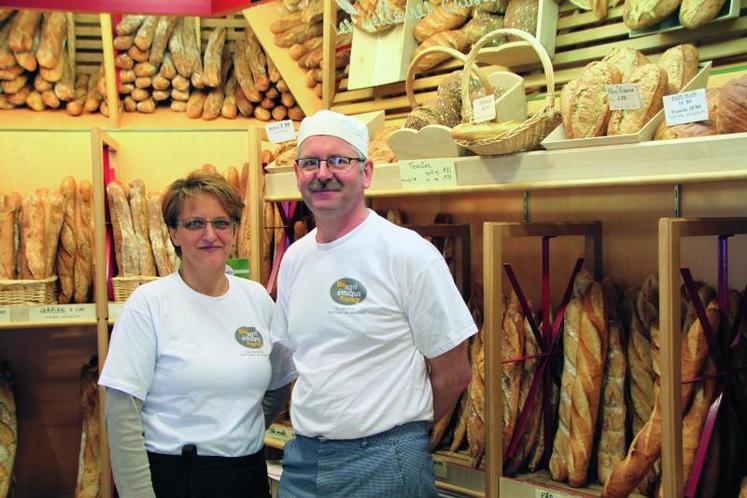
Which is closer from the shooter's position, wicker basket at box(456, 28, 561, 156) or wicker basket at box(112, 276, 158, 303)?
wicker basket at box(456, 28, 561, 156)

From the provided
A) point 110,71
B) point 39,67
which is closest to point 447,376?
point 110,71

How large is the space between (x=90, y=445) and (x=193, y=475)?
135 centimetres

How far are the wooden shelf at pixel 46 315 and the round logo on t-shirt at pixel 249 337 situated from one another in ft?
3.55

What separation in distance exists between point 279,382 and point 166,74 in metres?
1.95

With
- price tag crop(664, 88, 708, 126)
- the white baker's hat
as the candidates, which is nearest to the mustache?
the white baker's hat

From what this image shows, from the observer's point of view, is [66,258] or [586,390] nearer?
[586,390]

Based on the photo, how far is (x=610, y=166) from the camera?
1854mm

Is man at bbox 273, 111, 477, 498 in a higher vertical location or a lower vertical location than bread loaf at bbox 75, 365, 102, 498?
higher

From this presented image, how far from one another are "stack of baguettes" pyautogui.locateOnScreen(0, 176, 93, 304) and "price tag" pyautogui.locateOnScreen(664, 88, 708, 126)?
218cm

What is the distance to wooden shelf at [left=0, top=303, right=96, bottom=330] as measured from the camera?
2.85m

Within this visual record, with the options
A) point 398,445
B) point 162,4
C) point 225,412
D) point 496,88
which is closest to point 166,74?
point 162,4

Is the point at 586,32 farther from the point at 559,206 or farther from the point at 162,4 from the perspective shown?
the point at 162,4

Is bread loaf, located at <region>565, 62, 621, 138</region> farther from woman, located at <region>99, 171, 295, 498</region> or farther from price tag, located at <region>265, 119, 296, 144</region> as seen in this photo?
price tag, located at <region>265, 119, 296, 144</region>

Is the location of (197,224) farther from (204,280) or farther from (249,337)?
(249,337)
